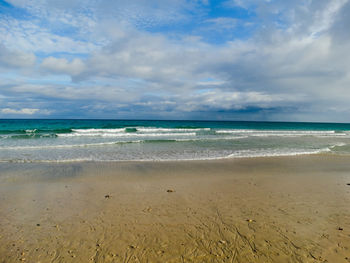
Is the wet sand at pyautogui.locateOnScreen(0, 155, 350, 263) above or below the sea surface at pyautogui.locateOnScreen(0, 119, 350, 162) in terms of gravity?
below

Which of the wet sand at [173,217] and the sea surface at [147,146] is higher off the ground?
the sea surface at [147,146]

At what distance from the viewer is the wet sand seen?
3.54 metres

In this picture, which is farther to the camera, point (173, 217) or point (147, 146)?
point (147, 146)

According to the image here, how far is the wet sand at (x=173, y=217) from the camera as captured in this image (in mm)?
3543

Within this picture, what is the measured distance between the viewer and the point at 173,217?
4.79 metres

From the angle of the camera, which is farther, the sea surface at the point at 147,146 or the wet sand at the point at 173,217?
the sea surface at the point at 147,146

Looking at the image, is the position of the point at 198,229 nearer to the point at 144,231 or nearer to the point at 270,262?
the point at 144,231

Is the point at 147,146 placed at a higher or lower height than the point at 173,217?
higher

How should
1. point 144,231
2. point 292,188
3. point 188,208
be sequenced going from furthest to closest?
point 292,188, point 188,208, point 144,231

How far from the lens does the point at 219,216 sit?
191 inches

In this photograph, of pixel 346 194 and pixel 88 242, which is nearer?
pixel 88 242

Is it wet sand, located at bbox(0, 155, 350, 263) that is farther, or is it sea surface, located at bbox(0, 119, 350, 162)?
sea surface, located at bbox(0, 119, 350, 162)

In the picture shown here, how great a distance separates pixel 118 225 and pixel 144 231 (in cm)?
61

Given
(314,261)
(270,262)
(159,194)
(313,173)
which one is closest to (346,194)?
(313,173)
